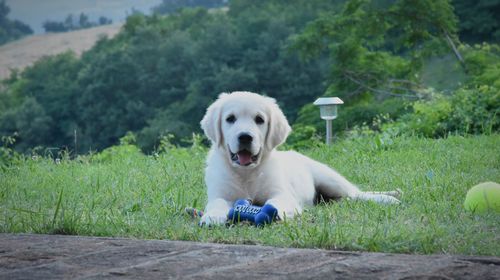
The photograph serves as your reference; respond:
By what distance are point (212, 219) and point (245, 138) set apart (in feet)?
2.03

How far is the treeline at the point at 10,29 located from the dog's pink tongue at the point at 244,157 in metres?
62.5

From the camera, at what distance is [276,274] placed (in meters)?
2.69

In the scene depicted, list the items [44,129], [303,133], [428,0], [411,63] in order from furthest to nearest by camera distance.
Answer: [44,129], [411,63], [428,0], [303,133]

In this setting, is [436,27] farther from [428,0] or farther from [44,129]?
[44,129]

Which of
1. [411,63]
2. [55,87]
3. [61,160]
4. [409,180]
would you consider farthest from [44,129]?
[409,180]

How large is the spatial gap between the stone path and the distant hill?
59915 millimetres

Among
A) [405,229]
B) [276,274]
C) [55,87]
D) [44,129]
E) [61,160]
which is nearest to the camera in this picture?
[276,274]

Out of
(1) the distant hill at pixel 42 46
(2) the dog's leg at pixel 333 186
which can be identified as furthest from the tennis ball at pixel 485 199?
(1) the distant hill at pixel 42 46

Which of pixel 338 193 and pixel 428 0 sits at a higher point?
pixel 428 0

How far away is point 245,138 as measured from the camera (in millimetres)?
4402

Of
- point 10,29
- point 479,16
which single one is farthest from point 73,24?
point 479,16

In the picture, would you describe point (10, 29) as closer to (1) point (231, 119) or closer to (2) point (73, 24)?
(2) point (73, 24)

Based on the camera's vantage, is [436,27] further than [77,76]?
No

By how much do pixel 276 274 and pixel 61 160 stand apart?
5.79 m
